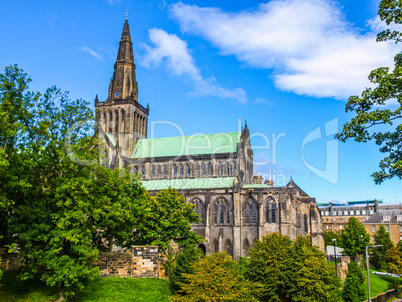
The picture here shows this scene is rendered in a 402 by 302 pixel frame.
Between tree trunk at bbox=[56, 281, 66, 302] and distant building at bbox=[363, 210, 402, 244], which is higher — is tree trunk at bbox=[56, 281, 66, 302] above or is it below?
below

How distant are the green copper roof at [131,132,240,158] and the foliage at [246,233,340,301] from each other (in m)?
41.3

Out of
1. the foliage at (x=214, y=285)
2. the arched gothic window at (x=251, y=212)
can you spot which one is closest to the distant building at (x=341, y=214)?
the arched gothic window at (x=251, y=212)

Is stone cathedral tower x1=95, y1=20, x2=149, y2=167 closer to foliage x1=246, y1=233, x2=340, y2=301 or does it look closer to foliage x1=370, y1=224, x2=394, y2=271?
foliage x1=370, y1=224, x2=394, y2=271

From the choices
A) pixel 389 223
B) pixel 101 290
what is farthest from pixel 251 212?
pixel 389 223

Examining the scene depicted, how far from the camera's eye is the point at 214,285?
25.0m

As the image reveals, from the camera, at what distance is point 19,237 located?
77.0 ft

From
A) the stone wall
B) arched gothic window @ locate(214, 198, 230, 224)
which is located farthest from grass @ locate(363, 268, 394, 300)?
the stone wall

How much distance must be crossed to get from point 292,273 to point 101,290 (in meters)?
13.2

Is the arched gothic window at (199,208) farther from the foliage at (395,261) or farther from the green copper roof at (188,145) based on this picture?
the foliage at (395,261)

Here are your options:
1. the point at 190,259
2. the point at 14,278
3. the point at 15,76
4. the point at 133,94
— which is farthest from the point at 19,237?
the point at 133,94

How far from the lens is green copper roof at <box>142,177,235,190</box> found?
6788 cm

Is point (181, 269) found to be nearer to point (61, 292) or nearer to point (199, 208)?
point (61, 292)

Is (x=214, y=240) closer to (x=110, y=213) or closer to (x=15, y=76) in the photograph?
(x=110, y=213)

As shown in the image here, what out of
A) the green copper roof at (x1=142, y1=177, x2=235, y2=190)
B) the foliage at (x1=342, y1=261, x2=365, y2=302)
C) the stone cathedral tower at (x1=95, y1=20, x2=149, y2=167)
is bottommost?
the foliage at (x1=342, y1=261, x2=365, y2=302)
